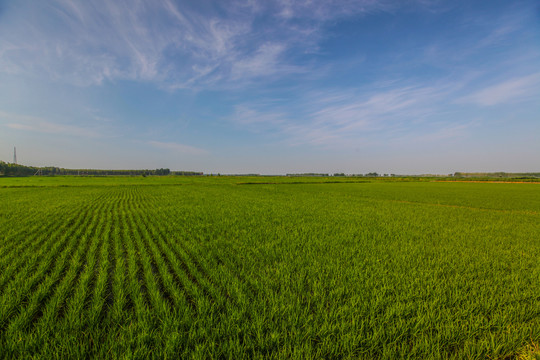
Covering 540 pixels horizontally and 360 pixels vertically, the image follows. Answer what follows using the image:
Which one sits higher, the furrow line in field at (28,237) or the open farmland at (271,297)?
the open farmland at (271,297)

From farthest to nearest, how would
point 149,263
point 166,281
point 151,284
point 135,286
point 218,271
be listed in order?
point 149,263 < point 218,271 < point 166,281 < point 151,284 < point 135,286

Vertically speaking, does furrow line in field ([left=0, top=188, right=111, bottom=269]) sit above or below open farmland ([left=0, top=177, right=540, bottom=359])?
below

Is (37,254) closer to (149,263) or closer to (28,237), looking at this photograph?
(28,237)

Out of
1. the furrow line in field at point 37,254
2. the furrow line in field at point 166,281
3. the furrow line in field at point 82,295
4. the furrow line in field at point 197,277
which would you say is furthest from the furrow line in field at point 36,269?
the furrow line in field at point 197,277

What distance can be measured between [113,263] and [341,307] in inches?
236

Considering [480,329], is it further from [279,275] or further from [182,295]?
[182,295]

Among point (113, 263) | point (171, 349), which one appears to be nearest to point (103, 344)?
point (171, 349)

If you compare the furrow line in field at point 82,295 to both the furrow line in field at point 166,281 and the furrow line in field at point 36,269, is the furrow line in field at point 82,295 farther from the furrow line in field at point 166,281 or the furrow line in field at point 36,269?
the furrow line in field at point 166,281

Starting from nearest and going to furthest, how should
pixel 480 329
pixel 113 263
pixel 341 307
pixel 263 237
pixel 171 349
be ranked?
pixel 171 349 < pixel 480 329 < pixel 341 307 < pixel 113 263 < pixel 263 237

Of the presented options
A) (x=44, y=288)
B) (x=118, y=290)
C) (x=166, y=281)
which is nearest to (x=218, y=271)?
(x=166, y=281)

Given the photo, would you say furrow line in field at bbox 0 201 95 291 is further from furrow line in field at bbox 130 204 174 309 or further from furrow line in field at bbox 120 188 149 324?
furrow line in field at bbox 130 204 174 309

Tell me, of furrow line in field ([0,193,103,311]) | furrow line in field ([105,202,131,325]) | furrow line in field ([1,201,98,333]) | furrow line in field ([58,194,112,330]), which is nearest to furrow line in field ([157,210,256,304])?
furrow line in field ([105,202,131,325])

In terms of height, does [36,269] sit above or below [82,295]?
below

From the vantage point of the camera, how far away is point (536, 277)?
4.50m
